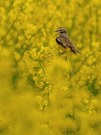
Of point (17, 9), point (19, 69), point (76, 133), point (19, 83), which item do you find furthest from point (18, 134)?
point (17, 9)

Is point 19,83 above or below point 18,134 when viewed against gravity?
above

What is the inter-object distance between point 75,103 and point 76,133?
0.74 ft

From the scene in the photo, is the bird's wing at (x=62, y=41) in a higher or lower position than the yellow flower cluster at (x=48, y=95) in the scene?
higher

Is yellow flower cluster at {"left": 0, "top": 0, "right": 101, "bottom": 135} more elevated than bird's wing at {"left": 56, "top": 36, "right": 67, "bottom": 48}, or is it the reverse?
bird's wing at {"left": 56, "top": 36, "right": 67, "bottom": 48}

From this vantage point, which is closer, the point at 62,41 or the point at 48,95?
the point at 48,95

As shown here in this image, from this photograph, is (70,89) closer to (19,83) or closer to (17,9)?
(19,83)

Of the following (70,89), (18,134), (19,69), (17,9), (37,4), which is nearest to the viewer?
(18,134)

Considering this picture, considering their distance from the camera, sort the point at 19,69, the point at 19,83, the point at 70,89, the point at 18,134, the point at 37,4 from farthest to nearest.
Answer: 1. the point at 37,4
2. the point at 19,69
3. the point at 19,83
4. the point at 70,89
5. the point at 18,134

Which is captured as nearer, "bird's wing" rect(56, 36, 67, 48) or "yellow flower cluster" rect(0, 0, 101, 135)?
"yellow flower cluster" rect(0, 0, 101, 135)

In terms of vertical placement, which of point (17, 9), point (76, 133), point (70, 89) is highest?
point (17, 9)

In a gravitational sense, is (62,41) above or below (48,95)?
above

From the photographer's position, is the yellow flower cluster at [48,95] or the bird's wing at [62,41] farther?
the bird's wing at [62,41]

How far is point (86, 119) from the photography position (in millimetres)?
5105

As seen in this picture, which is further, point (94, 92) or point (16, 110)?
point (94, 92)
